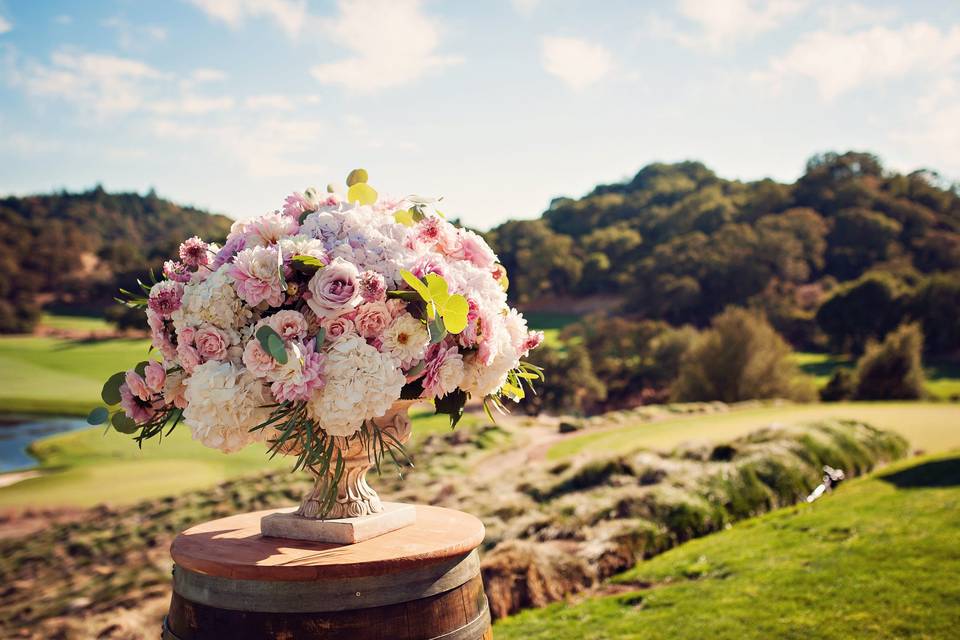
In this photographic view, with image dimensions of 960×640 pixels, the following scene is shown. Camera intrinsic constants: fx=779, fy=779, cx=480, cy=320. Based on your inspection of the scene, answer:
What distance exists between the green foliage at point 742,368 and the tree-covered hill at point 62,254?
3314 centimetres

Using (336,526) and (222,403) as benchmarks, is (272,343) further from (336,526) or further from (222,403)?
(336,526)

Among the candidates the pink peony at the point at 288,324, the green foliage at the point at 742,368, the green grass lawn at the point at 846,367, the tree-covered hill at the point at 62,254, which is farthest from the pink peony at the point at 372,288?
the tree-covered hill at the point at 62,254

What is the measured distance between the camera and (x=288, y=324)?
277 centimetres

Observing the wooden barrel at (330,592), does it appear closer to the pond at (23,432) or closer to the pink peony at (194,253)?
the pink peony at (194,253)

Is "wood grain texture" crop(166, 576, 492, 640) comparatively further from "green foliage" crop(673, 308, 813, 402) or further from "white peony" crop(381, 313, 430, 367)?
"green foliage" crop(673, 308, 813, 402)

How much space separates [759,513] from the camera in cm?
918

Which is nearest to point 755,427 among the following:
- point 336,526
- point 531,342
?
point 531,342

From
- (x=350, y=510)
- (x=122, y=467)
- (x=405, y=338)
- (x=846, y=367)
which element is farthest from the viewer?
(x=846, y=367)

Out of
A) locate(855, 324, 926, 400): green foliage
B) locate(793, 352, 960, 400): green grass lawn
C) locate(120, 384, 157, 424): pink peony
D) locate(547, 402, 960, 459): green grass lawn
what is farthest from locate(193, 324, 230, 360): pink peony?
locate(793, 352, 960, 400): green grass lawn

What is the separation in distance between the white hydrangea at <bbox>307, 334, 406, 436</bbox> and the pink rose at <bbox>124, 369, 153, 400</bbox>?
2.46ft

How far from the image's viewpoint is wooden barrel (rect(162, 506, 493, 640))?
266 centimetres

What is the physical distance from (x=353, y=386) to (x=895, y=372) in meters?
28.0

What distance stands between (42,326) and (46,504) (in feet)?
160

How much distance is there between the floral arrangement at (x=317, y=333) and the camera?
2.74 meters
